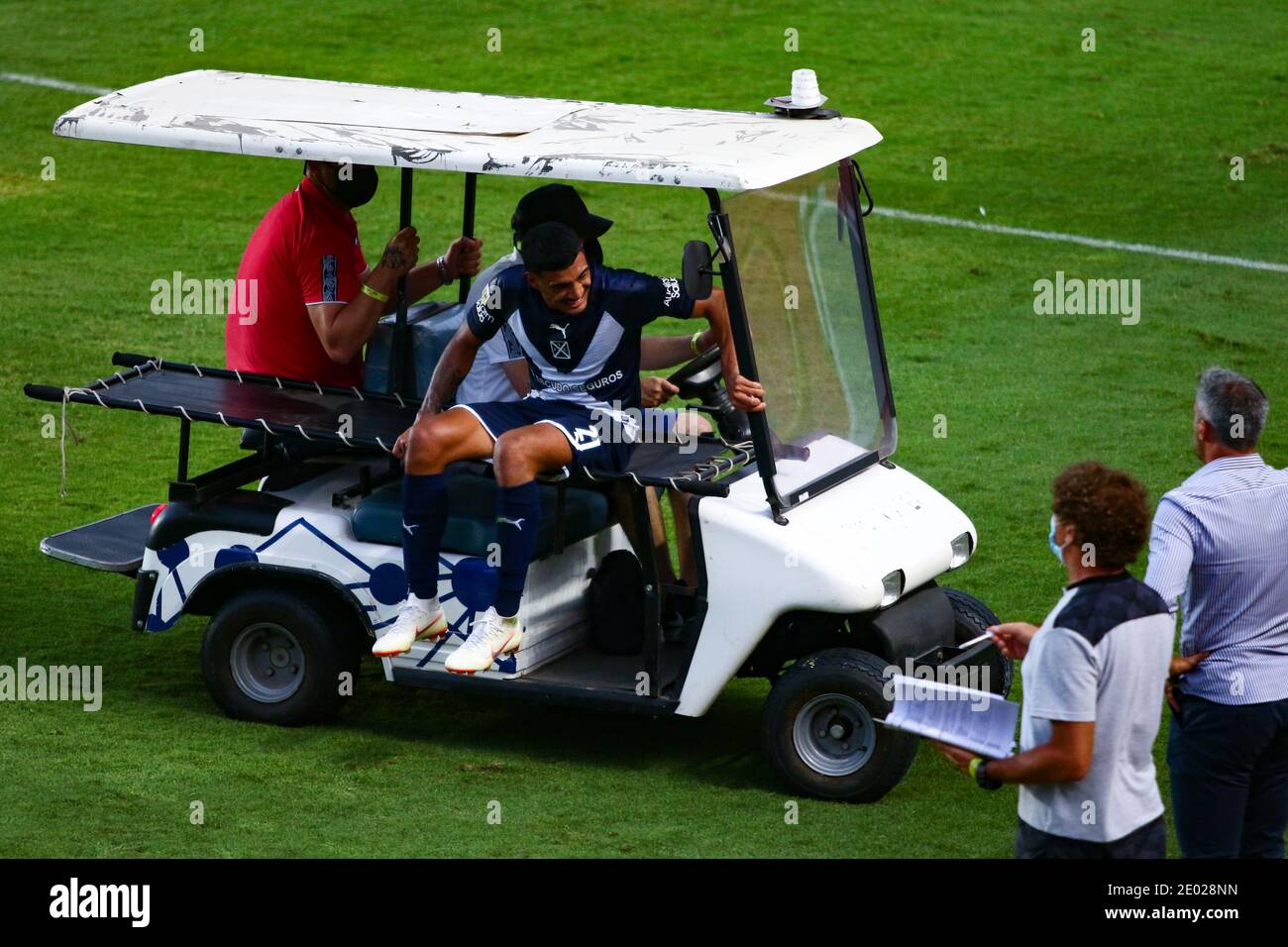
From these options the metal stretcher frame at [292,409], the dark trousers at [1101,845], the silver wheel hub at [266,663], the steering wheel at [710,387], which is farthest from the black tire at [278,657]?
the dark trousers at [1101,845]

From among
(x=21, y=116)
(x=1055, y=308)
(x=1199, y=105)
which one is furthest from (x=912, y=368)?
(x=21, y=116)

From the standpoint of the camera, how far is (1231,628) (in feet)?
16.4

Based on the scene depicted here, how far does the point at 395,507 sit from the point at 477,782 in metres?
0.98

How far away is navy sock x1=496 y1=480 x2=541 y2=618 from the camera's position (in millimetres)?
6176

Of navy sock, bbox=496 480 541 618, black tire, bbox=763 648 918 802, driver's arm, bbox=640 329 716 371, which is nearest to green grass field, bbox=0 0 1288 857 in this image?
black tire, bbox=763 648 918 802

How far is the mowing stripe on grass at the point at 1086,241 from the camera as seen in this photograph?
13375 millimetres

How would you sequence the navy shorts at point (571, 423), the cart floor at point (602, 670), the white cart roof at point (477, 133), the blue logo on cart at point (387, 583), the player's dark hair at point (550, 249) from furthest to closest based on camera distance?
the blue logo on cart at point (387, 583) < the cart floor at point (602, 670) < the navy shorts at point (571, 423) < the player's dark hair at point (550, 249) < the white cart roof at point (477, 133)

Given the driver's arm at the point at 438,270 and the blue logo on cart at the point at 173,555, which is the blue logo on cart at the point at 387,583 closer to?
the blue logo on cart at the point at 173,555

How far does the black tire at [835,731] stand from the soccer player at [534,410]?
0.86 metres

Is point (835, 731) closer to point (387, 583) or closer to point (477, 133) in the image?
point (387, 583)

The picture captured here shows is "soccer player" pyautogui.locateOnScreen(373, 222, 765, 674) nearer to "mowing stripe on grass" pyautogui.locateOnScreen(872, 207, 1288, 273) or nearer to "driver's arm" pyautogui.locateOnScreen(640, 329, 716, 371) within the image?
"driver's arm" pyautogui.locateOnScreen(640, 329, 716, 371)

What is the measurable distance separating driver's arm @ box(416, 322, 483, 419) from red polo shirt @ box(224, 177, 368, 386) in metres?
0.61

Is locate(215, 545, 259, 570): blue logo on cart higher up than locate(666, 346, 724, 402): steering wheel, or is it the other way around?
locate(666, 346, 724, 402): steering wheel

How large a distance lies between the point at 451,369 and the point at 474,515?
50cm
